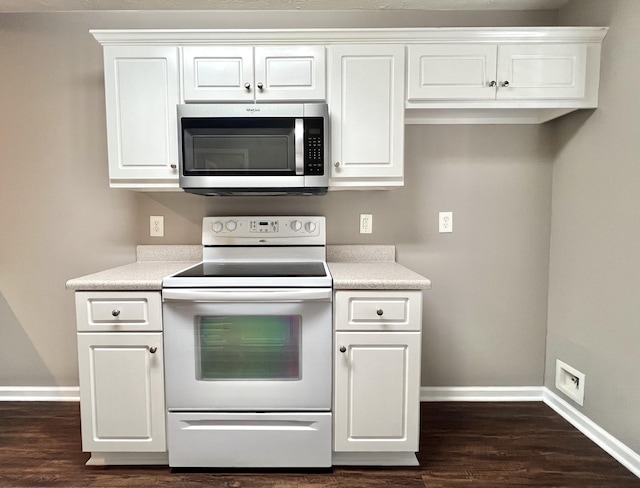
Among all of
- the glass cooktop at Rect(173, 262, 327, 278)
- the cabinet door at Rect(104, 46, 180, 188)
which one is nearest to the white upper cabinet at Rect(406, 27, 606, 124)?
the glass cooktop at Rect(173, 262, 327, 278)

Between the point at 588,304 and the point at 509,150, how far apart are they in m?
0.96

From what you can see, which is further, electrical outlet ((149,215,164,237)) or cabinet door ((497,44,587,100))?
electrical outlet ((149,215,164,237))

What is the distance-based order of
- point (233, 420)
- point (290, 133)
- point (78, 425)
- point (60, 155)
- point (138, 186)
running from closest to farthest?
point (233, 420), point (290, 133), point (138, 186), point (78, 425), point (60, 155)

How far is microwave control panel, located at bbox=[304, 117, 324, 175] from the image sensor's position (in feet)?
6.08

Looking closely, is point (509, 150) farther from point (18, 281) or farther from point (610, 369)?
point (18, 281)

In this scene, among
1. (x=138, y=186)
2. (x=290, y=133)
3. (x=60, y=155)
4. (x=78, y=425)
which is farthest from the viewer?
(x=60, y=155)

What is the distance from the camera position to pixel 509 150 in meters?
2.30

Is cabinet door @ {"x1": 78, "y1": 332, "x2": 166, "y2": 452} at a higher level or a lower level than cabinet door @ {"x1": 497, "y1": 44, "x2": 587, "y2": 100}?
lower

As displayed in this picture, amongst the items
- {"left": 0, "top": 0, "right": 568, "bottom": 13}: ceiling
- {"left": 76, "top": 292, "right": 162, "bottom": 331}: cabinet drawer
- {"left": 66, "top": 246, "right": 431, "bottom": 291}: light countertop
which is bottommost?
{"left": 76, "top": 292, "right": 162, "bottom": 331}: cabinet drawer

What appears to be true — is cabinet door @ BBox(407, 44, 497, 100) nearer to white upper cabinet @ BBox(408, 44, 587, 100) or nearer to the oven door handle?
white upper cabinet @ BBox(408, 44, 587, 100)

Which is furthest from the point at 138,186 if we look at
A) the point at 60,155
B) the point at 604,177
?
the point at 604,177

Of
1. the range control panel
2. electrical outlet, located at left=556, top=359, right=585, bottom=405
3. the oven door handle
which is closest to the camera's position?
the oven door handle

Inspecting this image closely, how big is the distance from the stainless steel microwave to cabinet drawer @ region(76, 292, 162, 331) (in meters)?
0.58

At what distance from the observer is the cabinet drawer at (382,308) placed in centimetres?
172
